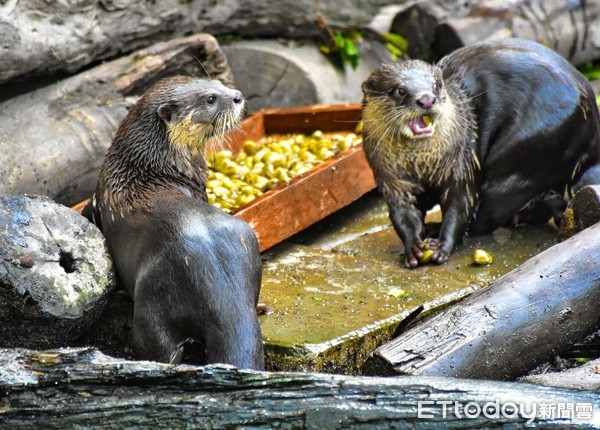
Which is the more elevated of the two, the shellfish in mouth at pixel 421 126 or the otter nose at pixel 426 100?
the otter nose at pixel 426 100

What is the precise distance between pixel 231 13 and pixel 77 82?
1561mm

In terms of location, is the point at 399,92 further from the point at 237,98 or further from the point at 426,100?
the point at 237,98

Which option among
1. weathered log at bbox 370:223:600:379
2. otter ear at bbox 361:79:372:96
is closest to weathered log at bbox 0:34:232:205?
otter ear at bbox 361:79:372:96

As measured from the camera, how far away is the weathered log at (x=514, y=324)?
3.69 meters

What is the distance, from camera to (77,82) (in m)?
5.76

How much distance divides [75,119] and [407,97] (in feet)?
6.23

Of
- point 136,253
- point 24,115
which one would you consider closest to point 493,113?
point 136,253

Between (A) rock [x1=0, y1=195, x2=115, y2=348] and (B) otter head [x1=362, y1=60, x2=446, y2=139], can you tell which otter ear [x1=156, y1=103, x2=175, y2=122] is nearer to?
(A) rock [x1=0, y1=195, x2=115, y2=348]

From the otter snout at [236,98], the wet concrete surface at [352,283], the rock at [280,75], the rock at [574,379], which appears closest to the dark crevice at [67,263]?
the wet concrete surface at [352,283]

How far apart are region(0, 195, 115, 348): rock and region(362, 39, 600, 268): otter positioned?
4.74 feet

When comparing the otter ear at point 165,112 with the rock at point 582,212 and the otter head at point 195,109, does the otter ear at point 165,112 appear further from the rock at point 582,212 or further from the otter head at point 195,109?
the rock at point 582,212

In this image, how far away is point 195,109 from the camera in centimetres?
455

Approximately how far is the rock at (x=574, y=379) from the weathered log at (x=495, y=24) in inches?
158

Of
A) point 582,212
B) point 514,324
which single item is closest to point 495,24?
point 582,212
